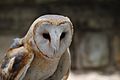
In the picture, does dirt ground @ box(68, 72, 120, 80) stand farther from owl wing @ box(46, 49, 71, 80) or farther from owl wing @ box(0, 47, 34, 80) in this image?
owl wing @ box(0, 47, 34, 80)

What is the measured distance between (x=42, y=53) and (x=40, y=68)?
0.07 meters

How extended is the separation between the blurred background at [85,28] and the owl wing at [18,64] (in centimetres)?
165

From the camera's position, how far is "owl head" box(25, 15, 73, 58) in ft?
3.75

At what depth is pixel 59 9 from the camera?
2.87 metres

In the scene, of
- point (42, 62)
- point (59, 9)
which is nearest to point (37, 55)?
point (42, 62)

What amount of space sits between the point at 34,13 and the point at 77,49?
35cm

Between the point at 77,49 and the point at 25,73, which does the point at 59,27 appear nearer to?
the point at 25,73

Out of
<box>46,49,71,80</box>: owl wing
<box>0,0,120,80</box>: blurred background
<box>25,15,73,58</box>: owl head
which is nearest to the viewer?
<box>25,15,73,58</box>: owl head

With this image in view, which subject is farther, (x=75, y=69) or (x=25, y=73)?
(x=75, y=69)

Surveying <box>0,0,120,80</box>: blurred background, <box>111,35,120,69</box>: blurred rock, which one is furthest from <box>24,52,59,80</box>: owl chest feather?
<box>111,35,120,69</box>: blurred rock

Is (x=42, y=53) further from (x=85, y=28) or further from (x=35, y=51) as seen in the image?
(x=85, y=28)

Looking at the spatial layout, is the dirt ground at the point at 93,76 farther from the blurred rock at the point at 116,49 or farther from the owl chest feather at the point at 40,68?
the owl chest feather at the point at 40,68

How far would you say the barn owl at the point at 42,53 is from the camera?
1.15m

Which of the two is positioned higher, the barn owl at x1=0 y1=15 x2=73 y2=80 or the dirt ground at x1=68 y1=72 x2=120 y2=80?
the barn owl at x1=0 y1=15 x2=73 y2=80
